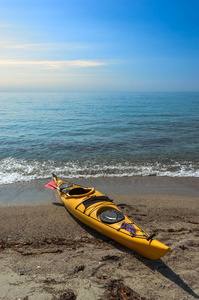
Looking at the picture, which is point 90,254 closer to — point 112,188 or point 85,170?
point 112,188

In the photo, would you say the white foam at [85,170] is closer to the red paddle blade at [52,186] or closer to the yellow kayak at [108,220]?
the red paddle blade at [52,186]

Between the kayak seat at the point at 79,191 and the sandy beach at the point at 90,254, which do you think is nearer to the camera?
the sandy beach at the point at 90,254

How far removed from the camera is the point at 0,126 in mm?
23016

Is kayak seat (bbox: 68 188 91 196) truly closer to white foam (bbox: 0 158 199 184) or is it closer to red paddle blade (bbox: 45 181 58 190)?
red paddle blade (bbox: 45 181 58 190)

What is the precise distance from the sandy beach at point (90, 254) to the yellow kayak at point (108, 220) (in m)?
0.26

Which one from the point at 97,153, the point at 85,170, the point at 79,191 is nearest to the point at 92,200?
the point at 79,191

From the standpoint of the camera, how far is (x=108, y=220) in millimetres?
5465

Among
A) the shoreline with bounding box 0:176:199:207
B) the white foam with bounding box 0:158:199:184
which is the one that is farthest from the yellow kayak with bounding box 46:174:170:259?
the white foam with bounding box 0:158:199:184

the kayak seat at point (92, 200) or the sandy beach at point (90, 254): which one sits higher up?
the kayak seat at point (92, 200)

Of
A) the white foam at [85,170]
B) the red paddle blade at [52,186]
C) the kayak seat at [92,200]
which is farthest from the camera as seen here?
the white foam at [85,170]

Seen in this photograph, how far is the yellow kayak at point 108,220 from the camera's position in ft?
14.8

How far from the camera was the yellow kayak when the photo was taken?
4508 mm

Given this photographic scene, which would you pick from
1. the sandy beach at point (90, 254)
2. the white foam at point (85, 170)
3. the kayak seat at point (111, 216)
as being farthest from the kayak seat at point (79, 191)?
the white foam at point (85, 170)

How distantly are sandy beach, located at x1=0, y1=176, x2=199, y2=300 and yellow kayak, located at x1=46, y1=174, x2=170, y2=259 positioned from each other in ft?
0.86
